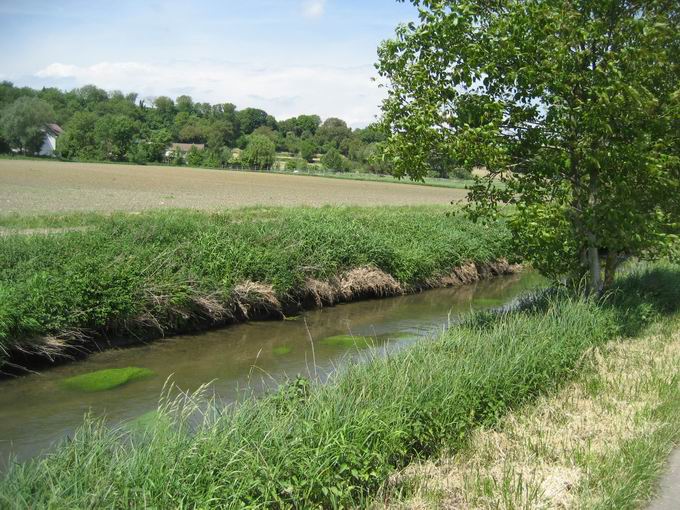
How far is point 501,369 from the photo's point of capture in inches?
249

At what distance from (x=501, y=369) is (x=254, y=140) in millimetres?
116120

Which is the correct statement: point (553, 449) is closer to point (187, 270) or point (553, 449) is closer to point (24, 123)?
point (187, 270)

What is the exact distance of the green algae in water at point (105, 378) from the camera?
31.1ft

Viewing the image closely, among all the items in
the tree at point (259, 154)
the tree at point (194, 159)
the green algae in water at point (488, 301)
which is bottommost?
the green algae in water at point (488, 301)

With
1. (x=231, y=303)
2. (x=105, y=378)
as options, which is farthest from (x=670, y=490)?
(x=231, y=303)

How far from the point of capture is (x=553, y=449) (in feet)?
18.0

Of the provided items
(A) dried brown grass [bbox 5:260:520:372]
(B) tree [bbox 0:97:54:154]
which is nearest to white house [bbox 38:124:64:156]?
(B) tree [bbox 0:97:54:154]

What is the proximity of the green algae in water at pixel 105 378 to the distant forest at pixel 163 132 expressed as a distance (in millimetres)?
44112

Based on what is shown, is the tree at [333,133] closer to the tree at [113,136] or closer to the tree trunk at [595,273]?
the tree at [113,136]

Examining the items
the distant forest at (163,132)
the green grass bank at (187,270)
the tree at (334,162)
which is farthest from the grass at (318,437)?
the tree at (334,162)

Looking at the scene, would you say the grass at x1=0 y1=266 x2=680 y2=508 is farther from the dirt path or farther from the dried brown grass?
the dried brown grass

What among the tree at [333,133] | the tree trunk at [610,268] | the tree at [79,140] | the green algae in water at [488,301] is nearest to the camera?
the tree trunk at [610,268]

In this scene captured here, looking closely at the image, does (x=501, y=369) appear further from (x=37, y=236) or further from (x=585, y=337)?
(x=37, y=236)

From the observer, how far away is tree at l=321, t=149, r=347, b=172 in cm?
11782
